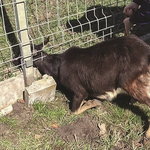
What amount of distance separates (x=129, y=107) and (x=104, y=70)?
0.93 meters

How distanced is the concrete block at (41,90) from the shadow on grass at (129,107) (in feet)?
3.52

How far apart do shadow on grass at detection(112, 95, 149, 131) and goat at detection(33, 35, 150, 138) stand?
0.94 feet

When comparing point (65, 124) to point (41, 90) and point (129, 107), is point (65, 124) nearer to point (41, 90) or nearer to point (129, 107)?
point (41, 90)

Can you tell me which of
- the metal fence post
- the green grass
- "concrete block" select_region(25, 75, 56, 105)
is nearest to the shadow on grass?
the green grass

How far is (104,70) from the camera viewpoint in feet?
13.2

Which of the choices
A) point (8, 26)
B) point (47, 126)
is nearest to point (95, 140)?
point (47, 126)

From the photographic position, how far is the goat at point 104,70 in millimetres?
3885

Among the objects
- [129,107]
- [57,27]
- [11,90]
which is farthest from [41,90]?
[57,27]

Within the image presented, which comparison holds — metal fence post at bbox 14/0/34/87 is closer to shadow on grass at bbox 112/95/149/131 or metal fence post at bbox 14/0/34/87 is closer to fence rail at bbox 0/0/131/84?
fence rail at bbox 0/0/131/84

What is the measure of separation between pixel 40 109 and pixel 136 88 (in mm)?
1513

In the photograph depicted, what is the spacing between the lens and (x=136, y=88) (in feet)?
13.0

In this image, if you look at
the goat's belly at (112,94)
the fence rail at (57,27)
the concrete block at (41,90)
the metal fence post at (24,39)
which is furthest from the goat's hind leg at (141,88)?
the metal fence post at (24,39)

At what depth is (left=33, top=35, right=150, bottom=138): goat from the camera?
388 centimetres

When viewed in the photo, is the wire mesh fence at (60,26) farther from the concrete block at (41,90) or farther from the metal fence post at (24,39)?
the concrete block at (41,90)
